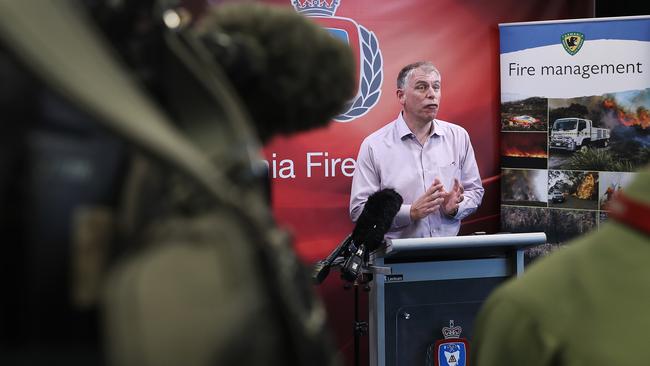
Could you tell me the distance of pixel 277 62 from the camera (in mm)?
703

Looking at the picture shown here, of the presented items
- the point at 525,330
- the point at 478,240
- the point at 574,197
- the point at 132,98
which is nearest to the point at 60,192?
the point at 132,98

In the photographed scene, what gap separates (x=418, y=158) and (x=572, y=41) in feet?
4.22

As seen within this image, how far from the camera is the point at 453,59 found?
558cm

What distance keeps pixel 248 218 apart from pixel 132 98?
0.11m

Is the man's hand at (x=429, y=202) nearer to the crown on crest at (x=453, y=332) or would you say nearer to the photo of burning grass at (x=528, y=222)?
the photo of burning grass at (x=528, y=222)

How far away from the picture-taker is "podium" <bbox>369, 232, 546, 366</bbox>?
330cm

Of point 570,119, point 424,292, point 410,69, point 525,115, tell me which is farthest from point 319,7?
point 424,292

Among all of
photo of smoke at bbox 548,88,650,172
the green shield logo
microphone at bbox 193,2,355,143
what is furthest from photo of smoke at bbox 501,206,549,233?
microphone at bbox 193,2,355,143

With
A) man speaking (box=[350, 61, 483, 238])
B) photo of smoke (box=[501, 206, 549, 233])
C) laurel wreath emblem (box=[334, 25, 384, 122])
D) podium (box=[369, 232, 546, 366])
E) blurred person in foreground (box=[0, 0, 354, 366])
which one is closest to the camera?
blurred person in foreground (box=[0, 0, 354, 366])

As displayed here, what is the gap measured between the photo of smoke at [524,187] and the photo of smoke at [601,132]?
0.12 m

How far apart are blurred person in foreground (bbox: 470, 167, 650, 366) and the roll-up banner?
4.52m

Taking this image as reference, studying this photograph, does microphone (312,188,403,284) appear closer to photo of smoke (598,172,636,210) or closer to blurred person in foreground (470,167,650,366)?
photo of smoke (598,172,636,210)

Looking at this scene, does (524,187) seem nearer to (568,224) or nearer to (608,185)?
(568,224)

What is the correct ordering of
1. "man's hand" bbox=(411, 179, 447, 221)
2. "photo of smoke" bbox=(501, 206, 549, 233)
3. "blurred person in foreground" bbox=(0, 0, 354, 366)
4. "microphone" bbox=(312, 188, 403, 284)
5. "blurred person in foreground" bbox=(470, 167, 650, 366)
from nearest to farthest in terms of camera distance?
"blurred person in foreground" bbox=(0, 0, 354, 366) < "blurred person in foreground" bbox=(470, 167, 650, 366) < "microphone" bbox=(312, 188, 403, 284) < "man's hand" bbox=(411, 179, 447, 221) < "photo of smoke" bbox=(501, 206, 549, 233)
